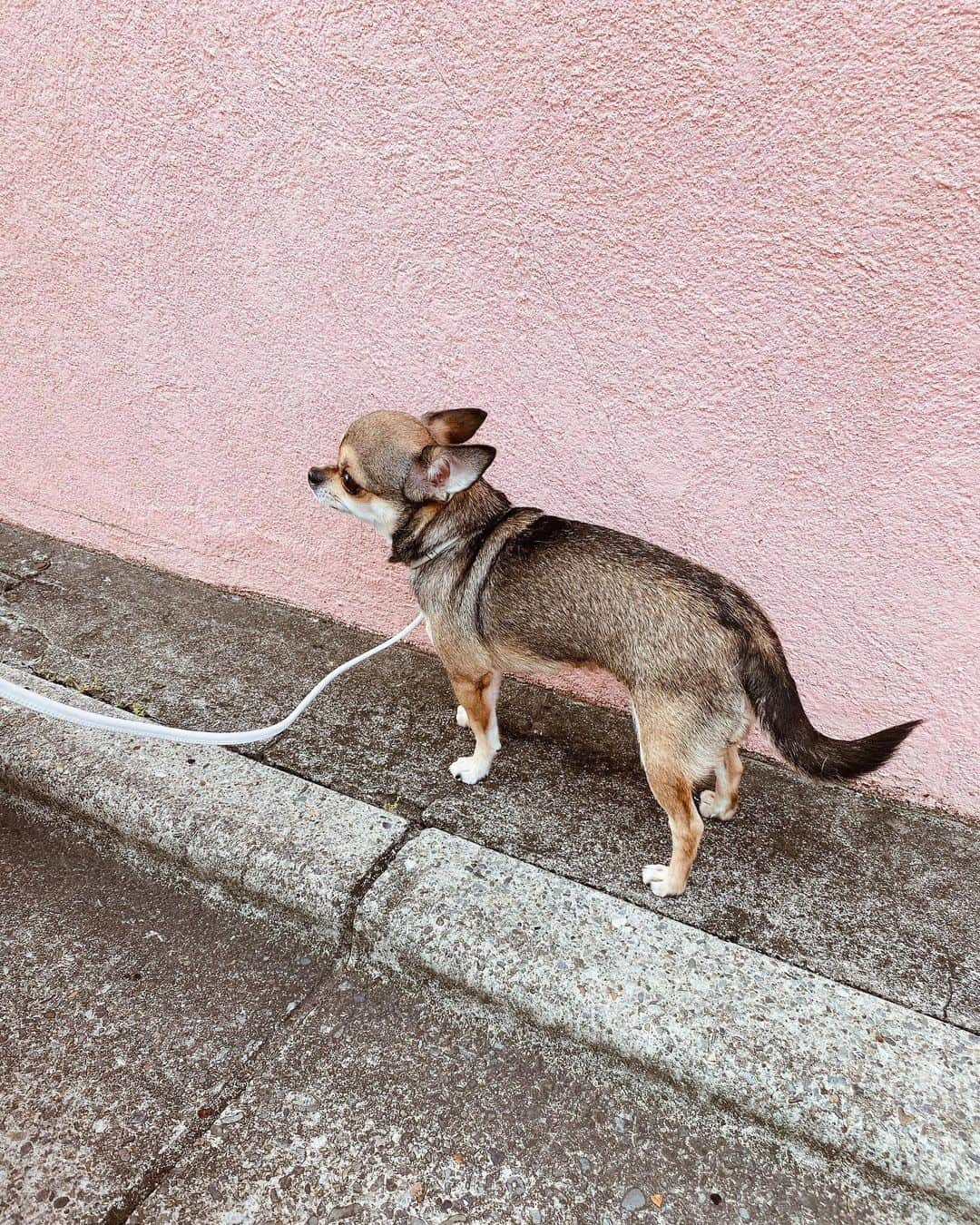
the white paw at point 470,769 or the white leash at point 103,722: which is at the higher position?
the white leash at point 103,722

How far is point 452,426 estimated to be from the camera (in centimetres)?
254

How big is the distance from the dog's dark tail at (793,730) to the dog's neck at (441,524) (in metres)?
0.99

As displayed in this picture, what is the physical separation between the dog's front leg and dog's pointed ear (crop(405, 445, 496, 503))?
66 centimetres

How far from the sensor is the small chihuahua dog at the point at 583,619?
2.07 metres

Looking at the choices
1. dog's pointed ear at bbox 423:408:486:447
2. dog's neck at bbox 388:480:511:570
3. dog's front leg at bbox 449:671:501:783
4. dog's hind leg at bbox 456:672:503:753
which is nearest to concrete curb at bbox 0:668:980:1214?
dog's front leg at bbox 449:671:501:783

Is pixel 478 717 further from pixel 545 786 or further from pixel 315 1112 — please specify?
pixel 315 1112

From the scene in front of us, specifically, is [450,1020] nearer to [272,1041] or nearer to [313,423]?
[272,1041]

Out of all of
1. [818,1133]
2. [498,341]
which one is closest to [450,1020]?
[818,1133]

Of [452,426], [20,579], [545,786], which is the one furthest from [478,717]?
[20,579]

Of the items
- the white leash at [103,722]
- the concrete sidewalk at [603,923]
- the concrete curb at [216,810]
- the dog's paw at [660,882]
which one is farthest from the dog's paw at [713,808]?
the white leash at [103,722]

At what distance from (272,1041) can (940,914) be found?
2.02 m

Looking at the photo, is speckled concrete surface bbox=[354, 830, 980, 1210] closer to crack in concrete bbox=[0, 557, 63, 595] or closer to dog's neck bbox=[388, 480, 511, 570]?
dog's neck bbox=[388, 480, 511, 570]

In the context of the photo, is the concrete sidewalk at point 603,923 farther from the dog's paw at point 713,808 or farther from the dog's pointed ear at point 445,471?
the dog's pointed ear at point 445,471

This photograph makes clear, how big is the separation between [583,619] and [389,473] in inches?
31.4
